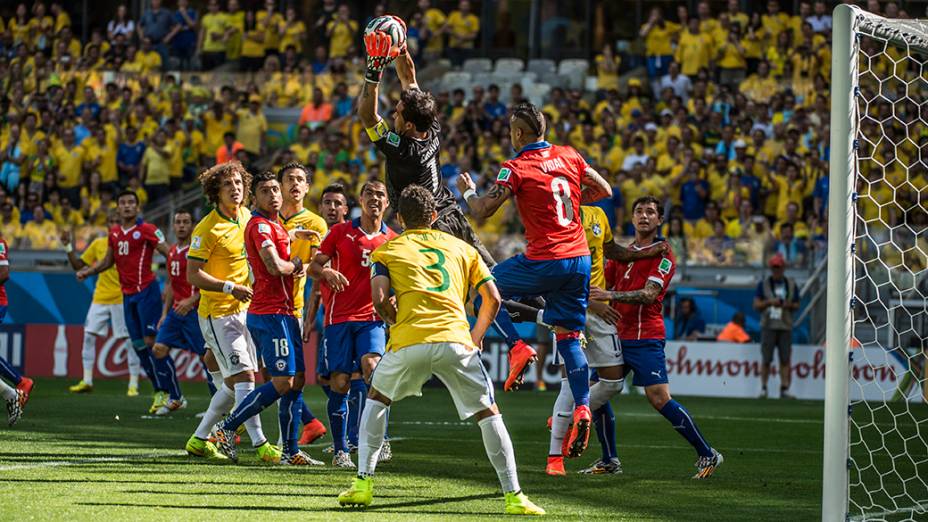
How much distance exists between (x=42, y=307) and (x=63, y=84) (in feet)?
24.9

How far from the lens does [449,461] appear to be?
1048cm

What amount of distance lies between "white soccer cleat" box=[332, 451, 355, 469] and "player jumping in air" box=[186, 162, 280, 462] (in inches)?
19.1

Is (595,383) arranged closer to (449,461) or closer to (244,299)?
(449,461)

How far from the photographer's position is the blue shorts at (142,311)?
16.0m

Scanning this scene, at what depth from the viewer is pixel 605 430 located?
396 inches

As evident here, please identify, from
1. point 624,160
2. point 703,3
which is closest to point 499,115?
point 624,160

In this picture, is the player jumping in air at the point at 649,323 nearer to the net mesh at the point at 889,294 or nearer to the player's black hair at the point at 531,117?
the player's black hair at the point at 531,117

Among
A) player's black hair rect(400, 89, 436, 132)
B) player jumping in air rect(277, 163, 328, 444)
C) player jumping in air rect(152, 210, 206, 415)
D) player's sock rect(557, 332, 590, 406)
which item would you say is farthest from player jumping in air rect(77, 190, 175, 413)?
player's sock rect(557, 332, 590, 406)

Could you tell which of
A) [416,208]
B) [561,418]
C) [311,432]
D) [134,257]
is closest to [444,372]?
[416,208]

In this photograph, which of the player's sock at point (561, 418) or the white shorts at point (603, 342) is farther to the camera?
the white shorts at point (603, 342)

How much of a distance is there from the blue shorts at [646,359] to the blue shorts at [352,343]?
1.83 meters

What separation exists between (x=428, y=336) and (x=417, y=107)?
2.52 meters

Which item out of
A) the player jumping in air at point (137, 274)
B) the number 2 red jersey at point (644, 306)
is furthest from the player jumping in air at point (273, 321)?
the player jumping in air at point (137, 274)

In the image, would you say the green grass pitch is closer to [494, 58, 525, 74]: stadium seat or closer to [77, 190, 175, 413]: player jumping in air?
[77, 190, 175, 413]: player jumping in air
